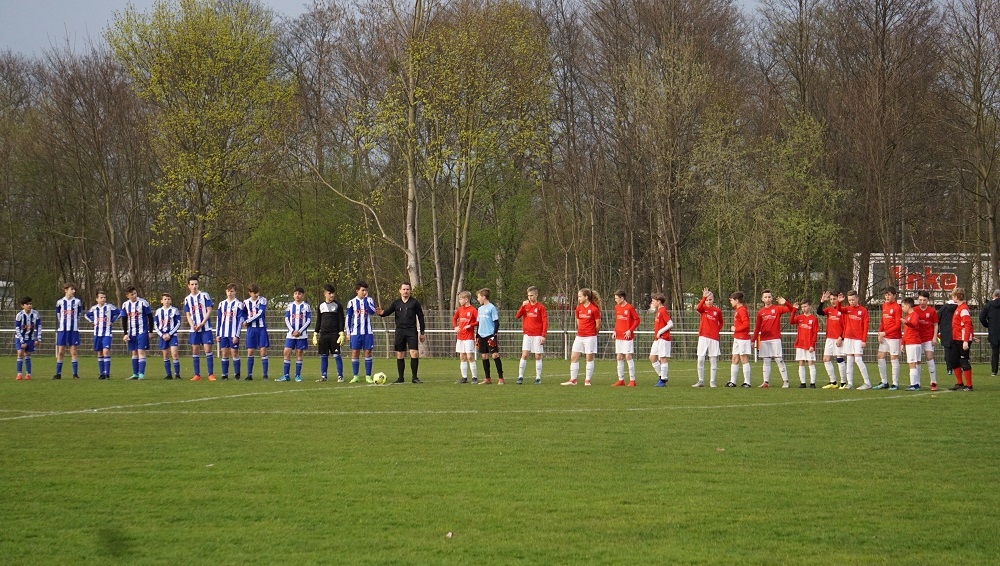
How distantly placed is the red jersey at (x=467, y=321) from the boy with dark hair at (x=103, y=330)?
7.69m

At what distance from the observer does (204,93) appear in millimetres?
42062

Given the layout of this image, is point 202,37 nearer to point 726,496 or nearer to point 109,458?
point 109,458

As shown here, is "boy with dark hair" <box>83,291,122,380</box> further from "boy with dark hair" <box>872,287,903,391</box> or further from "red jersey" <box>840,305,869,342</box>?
"boy with dark hair" <box>872,287,903,391</box>

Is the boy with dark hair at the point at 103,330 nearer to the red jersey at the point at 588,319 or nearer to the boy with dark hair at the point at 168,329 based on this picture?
the boy with dark hair at the point at 168,329

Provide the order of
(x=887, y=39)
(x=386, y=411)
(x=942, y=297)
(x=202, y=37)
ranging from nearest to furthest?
1. (x=386, y=411)
2. (x=942, y=297)
3. (x=887, y=39)
4. (x=202, y=37)

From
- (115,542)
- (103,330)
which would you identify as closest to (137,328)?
(103,330)

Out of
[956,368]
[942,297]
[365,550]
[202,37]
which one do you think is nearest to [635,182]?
[942,297]

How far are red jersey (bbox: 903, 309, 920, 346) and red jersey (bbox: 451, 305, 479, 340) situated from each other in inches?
310

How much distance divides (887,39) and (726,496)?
3415 cm

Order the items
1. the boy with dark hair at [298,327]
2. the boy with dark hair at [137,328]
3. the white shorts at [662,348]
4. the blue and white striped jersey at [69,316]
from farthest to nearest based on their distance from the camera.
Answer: the blue and white striped jersey at [69,316] < the boy with dark hair at [137,328] < the boy with dark hair at [298,327] < the white shorts at [662,348]

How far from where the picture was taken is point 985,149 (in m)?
36.7

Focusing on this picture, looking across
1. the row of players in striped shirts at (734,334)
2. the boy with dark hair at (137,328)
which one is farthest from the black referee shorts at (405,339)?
the boy with dark hair at (137,328)

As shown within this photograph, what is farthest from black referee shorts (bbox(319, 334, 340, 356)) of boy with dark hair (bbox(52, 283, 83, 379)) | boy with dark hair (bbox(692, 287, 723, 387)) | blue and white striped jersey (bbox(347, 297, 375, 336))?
boy with dark hair (bbox(692, 287, 723, 387))

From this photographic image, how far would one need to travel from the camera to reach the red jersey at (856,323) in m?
20.7
